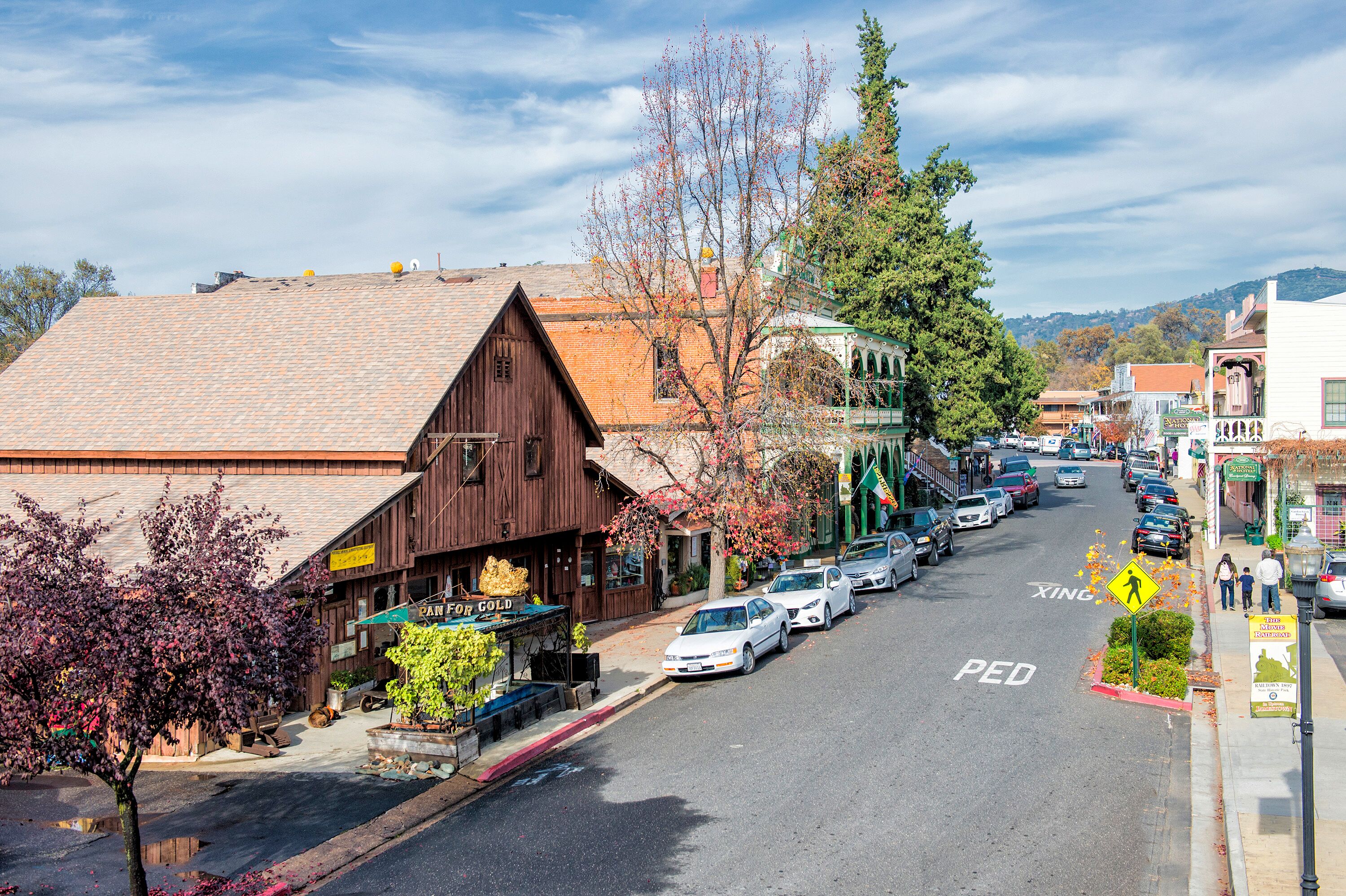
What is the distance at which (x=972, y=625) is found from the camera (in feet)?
81.8

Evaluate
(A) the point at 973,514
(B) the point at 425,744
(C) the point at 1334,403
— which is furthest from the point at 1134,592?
(A) the point at 973,514

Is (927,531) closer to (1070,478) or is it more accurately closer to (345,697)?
(345,697)

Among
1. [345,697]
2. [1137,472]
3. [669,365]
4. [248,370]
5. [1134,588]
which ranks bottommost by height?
[345,697]

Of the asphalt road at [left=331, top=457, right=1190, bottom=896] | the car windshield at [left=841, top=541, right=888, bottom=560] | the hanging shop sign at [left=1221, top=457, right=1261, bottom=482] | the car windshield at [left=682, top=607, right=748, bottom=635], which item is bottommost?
the asphalt road at [left=331, top=457, right=1190, bottom=896]

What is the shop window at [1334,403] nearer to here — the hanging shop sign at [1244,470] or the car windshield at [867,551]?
the hanging shop sign at [1244,470]

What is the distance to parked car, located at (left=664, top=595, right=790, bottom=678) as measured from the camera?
2045 centimetres

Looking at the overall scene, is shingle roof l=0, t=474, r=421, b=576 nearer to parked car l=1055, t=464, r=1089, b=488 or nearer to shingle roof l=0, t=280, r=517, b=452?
shingle roof l=0, t=280, r=517, b=452

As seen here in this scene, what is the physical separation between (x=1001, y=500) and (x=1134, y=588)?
31963 mm

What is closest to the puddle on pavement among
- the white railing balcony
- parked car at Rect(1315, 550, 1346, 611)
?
parked car at Rect(1315, 550, 1346, 611)

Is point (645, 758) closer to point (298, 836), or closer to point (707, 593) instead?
point (298, 836)

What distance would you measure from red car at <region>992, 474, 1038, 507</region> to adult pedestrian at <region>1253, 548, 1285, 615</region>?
27905 millimetres

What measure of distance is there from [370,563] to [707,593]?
1571cm

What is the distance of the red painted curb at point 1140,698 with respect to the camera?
18125 millimetres

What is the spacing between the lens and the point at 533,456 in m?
23.8
